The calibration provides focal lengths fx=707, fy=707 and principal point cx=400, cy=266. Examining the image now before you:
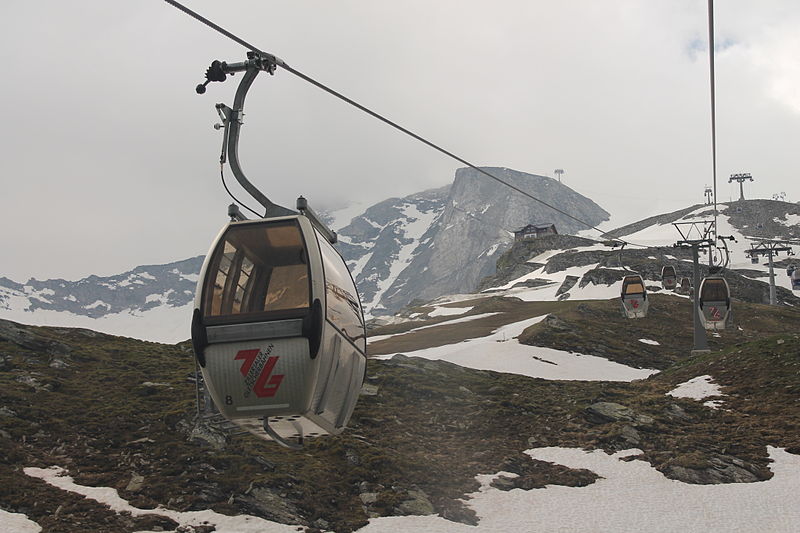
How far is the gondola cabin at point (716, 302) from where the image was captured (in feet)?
118

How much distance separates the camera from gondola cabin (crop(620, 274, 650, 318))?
43.8 m

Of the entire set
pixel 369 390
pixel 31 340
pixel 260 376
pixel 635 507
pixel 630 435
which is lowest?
pixel 635 507

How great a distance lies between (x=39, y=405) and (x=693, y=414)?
27204 mm

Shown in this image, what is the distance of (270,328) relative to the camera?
11.0 metres

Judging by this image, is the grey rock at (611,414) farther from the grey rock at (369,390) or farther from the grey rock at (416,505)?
the grey rock at (416,505)

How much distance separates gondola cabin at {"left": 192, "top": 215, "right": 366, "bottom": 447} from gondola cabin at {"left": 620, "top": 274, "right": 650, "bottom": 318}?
3511 centimetres

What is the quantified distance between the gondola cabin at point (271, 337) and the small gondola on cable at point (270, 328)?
0.05 ft

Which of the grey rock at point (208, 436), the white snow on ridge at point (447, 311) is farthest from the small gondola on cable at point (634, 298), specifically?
the white snow on ridge at point (447, 311)

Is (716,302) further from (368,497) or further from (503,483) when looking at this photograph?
(368,497)

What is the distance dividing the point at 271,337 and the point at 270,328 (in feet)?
0.46

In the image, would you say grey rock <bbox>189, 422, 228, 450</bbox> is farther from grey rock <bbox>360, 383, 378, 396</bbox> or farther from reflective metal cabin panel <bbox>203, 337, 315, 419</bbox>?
reflective metal cabin panel <bbox>203, 337, 315, 419</bbox>

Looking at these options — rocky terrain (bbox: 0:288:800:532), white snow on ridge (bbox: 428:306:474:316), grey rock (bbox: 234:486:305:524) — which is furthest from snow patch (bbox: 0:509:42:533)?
white snow on ridge (bbox: 428:306:474:316)

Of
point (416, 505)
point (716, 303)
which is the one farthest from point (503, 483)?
point (716, 303)

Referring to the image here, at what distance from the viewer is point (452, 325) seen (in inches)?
3282
